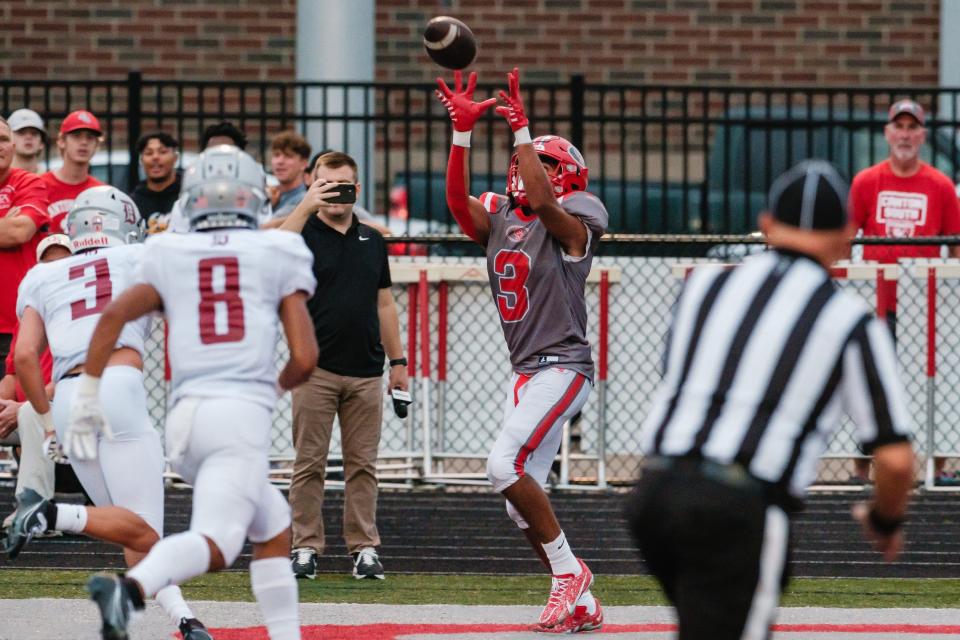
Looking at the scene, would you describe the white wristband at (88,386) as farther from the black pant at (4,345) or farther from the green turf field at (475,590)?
the black pant at (4,345)

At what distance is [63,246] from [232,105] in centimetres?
904

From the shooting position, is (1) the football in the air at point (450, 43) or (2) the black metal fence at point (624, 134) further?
(2) the black metal fence at point (624, 134)

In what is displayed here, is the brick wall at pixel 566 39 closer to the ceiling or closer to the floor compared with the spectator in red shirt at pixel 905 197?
closer to the ceiling

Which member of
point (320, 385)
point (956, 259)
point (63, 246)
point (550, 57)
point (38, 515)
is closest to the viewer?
point (38, 515)

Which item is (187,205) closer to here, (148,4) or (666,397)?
(666,397)

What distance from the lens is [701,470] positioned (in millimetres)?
4203

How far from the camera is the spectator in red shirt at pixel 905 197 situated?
10703 millimetres

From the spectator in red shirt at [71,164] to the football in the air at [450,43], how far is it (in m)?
3.20

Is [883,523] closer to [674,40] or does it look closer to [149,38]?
[674,40]

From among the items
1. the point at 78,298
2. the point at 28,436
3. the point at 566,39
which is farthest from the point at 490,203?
the point at 566,39

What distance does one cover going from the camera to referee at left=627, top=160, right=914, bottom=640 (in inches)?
164

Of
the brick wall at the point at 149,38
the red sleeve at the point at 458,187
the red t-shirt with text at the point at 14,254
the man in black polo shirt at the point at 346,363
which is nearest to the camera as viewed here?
the red sleeve at the point at 458,187

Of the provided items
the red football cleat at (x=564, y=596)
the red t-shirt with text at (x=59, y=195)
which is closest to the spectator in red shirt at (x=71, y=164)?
the red t-shirt with text at (x=59, y=195)

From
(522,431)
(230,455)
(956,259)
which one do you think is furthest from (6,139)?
(956,259)
